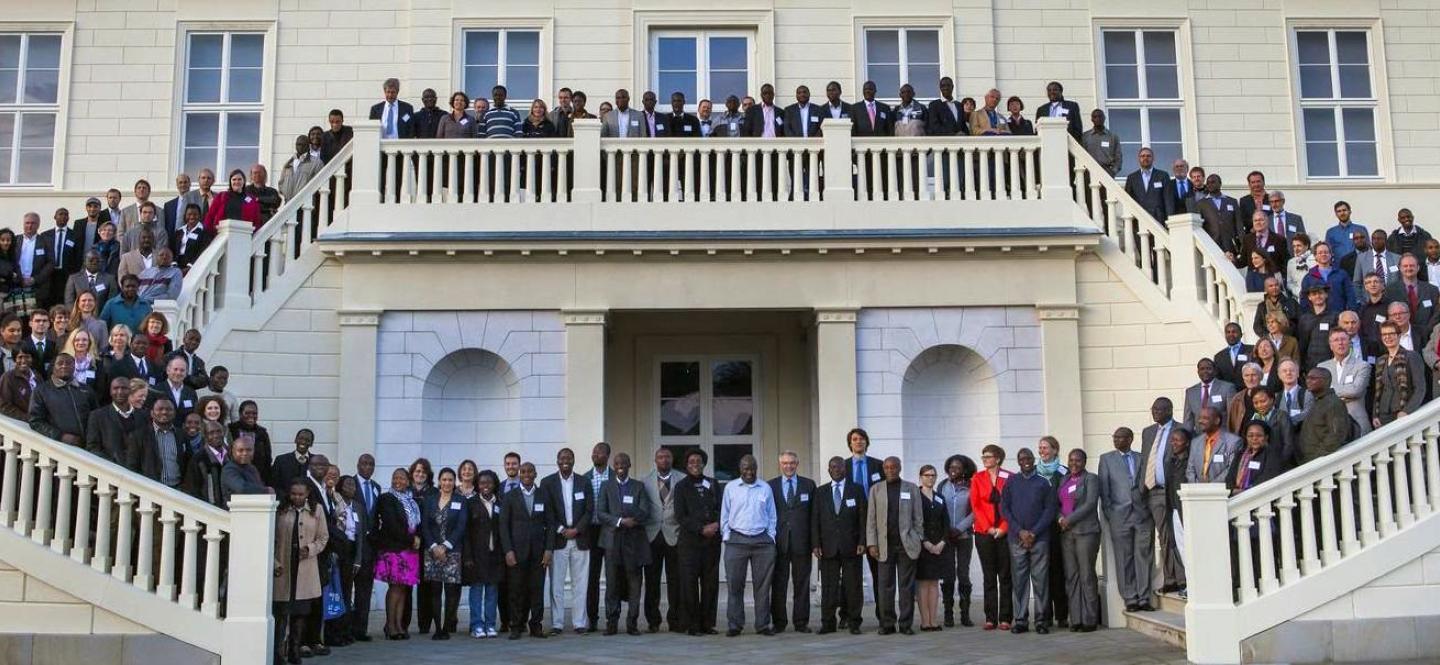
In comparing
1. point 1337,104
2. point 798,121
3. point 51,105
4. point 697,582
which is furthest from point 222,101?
point 1337,104

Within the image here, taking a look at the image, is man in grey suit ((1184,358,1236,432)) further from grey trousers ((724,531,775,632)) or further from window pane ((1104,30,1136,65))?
window pane ((1104,30,1136,65))

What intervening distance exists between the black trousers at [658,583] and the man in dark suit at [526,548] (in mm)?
980

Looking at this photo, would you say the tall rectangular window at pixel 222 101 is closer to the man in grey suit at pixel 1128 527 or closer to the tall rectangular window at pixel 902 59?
the tall rectangular window at pixel 902 59

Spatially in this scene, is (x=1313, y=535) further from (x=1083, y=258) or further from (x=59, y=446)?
(x=59, y=446)

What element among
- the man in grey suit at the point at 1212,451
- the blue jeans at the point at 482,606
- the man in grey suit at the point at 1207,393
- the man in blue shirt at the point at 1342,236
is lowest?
the blue jeans at the point at 482,606

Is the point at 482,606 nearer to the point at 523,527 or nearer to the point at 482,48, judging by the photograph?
the point at 523,527

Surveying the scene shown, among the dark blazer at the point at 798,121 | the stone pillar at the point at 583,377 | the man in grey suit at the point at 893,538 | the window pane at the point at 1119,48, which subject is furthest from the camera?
the window pane at the point at 1119,48

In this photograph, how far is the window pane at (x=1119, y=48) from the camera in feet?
65.7

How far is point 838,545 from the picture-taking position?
13.4 m

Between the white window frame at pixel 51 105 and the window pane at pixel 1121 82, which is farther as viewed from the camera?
the window pane at pixel 1121 82

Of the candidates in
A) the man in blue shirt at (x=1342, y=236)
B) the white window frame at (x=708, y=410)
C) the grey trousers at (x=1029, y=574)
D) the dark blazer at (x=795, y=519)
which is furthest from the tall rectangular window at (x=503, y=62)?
the man in blue shirt at (x=1342, y=236)

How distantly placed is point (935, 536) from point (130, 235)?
358 inches

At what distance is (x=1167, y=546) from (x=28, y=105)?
15.4 m

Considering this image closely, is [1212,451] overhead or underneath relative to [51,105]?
underneath
